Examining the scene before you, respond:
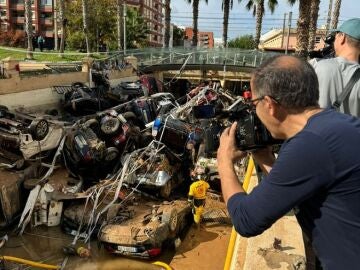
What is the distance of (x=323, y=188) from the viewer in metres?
1.87

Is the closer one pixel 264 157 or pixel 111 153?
pixel 264 157

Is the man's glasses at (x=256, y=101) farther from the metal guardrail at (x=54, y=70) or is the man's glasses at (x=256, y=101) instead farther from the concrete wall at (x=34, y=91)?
the metal guardrail at (x=54, y=70)

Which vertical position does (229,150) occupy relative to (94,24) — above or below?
below

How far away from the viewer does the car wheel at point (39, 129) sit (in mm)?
11938

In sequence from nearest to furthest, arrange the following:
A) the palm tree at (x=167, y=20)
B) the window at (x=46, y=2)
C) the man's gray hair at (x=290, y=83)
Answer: the man's gray hair at (x=290, y=83), the palm tree at (x=167, y=20), the window at (x=46, y=2)

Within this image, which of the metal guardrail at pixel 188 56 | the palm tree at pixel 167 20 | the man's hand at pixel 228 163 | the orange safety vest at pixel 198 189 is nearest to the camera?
the man's hand at pixel 228 163

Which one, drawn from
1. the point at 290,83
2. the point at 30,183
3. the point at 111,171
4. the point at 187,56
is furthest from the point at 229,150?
the point at 187,56

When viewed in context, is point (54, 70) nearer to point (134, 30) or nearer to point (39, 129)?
point (39, 129)

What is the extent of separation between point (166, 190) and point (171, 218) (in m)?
2.08

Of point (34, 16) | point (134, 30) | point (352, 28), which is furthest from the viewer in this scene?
point (34, 16)

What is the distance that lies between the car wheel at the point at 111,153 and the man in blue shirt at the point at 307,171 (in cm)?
1067

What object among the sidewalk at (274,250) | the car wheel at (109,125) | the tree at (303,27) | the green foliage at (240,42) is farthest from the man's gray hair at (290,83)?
the green foliage at (240,42)

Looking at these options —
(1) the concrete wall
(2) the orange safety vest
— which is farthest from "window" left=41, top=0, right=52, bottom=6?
(2) the orange safety vest

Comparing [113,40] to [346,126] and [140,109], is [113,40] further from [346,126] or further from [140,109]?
[346,126]
